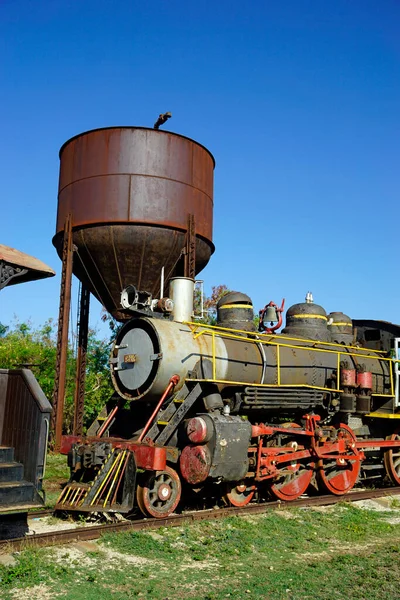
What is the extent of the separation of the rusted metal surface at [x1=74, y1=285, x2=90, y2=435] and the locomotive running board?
7569 mm

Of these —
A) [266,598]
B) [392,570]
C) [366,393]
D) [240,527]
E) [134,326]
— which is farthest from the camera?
[366,393]

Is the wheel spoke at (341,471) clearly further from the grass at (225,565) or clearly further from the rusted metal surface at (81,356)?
the rusted metal surface at (81,356)

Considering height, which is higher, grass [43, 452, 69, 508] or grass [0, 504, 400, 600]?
grass [43, 452, 69, 508]

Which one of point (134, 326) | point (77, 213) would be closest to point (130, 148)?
point (77, 213)

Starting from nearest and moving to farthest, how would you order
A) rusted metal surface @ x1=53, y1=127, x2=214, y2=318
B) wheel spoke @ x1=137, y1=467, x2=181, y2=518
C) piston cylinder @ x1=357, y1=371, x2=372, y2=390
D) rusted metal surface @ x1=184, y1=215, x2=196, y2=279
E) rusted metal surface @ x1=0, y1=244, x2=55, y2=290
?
rusted metal surface @ x1=0, y1=244, x2=55, y2=290
wheel spoke @ x1=137, y1=467, x2=181, y2=518
piston cylinder @ x1=357, y1=371, x2=372, y2=390
rusted metal surface @ x1=53, y1=127, x2=214, y2=318
rusted metal surface @ x1=184, y1=215, x2=196, y2=279

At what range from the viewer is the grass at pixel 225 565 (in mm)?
5332

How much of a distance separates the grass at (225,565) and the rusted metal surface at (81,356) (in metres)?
8.97

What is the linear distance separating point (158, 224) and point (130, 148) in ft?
7.17

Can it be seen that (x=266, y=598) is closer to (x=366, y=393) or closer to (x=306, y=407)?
(x=306, y=407)

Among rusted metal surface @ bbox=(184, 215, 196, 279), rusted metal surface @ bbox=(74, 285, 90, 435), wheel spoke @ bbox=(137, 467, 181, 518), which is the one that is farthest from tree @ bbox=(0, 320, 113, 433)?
wheel spoke @ bbox=(137, 467, 181, 518)

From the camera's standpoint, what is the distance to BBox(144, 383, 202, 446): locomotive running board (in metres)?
8.78

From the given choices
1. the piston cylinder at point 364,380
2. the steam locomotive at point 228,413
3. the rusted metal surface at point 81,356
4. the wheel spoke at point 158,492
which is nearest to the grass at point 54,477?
the steam locomotive at point 228,413

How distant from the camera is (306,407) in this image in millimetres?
10586

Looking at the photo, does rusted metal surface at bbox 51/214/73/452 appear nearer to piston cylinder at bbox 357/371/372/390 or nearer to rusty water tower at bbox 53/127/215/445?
rusty water tower at bbox 53/127/215/445
